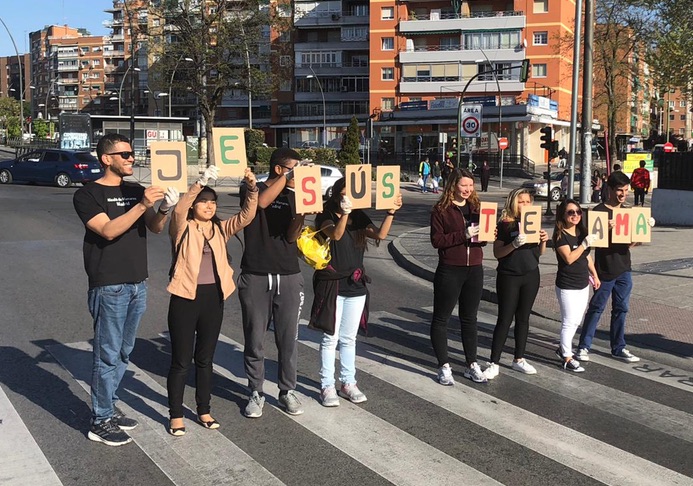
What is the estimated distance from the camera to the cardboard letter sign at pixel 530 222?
6.38 meters

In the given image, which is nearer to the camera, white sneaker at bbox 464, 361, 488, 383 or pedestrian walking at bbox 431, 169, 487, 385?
pedestrian walking at bbox 431, 169, 487, 385

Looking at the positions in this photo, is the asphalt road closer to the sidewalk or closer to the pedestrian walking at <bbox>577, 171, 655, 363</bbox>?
the pedestrian walking at <bbox>577, 171, 655, 363</bbox>

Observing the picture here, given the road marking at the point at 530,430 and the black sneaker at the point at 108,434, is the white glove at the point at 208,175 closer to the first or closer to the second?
the black sneaker at the point at 108,434

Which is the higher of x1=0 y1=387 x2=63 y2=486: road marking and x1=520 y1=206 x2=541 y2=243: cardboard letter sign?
x1=520 y1=206 x2=541 y2=243: cardboard letter sign

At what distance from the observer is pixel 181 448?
486 centimetres

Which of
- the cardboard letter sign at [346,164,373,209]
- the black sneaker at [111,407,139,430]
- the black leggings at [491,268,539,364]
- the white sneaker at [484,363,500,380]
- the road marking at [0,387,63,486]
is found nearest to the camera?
the road marking at [0,387,63,486]

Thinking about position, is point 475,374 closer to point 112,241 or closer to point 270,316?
point 270,316

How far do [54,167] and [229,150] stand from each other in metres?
27.5

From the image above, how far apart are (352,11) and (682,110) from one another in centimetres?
9918

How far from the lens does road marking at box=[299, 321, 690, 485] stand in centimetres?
459

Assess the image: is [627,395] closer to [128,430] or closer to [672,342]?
[672,342]

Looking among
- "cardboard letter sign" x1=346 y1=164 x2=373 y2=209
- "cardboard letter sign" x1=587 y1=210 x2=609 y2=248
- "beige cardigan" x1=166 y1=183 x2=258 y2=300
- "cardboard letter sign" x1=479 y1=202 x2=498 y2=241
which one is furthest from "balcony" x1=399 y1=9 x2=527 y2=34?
"beige cardigan" x1=166 y1=183 x2=258 y2=300

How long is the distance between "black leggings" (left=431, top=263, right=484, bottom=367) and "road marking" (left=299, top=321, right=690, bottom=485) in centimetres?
38

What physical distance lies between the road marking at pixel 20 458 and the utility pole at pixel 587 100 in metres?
13.5
